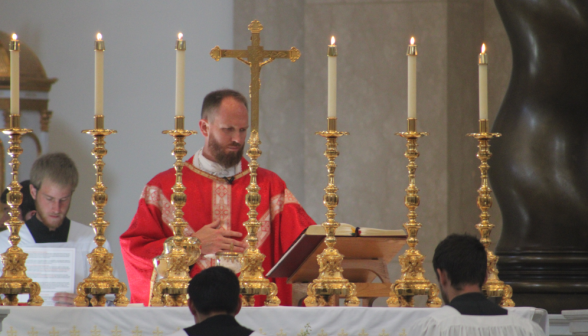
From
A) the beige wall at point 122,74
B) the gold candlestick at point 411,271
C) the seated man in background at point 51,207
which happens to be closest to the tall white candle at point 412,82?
the gold candlestick at point 411,271

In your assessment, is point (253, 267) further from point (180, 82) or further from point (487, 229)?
point (487, 229)

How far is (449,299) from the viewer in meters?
2.86

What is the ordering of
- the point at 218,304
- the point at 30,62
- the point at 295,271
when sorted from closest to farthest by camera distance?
1. the point at 218,304
2. the point at 295,271
3. the point at 30,62

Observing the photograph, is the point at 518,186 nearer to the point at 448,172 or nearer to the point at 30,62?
the point at 448,172

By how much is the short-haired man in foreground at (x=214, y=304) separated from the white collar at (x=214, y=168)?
7.98ft

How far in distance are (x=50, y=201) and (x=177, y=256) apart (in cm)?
279

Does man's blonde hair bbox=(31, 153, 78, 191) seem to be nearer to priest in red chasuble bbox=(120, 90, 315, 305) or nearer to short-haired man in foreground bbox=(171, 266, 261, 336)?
priest in red chasuble bbox=(120, 90, 315, 305)

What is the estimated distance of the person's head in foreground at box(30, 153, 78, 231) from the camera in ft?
19.9

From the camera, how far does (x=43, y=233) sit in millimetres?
6129

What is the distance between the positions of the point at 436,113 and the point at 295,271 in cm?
327

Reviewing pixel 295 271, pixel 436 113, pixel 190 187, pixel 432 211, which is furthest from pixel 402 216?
pixel 295 271

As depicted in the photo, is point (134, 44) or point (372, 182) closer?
point (372, 182)

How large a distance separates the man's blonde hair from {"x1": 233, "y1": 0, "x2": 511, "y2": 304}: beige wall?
1.64m

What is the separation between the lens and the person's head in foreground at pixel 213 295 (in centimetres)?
252
